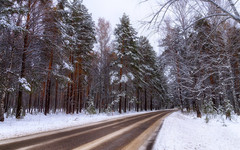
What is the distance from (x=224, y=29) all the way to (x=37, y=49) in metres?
14.8

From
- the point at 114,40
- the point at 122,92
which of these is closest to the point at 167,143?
the point at 122,92

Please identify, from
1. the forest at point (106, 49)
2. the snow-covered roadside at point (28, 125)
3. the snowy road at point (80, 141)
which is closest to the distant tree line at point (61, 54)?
the forest at point (106, 49)

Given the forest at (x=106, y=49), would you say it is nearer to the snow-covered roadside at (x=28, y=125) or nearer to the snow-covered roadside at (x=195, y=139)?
the snow-covered roadside at (x=28, y=125)

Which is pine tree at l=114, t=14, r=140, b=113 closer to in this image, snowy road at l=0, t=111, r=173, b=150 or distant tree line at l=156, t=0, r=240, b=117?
distant tree line at l=156, t=0, r=240, b=117

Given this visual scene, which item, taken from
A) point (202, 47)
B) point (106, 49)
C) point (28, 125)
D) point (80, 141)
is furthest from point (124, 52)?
point (80, 141)

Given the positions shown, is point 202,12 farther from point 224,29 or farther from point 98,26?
point 98,26

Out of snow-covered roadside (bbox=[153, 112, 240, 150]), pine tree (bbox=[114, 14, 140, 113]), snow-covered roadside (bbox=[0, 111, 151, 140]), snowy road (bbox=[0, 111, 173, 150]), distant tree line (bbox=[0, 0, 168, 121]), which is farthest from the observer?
pine tree (bbox=[114, 14, 140, 113])

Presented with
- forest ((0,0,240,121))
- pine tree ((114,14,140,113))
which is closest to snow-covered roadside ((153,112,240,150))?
forest ((0,0,240,121))

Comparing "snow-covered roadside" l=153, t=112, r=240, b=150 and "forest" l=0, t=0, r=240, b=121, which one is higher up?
"forest" l=0, t=0, r=240, b=121

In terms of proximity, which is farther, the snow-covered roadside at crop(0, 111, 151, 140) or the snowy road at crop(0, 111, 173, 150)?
the snow-covered roadside at crop(0, 111, 151, 140)

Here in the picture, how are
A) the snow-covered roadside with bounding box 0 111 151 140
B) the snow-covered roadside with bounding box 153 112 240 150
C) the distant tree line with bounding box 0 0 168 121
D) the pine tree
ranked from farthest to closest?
the pine tree → the distant tree line with bounding box 0 0 168 121 → the snow-covered roadside with bounding box 0 111 151 140 → the snow-covered roadside with bounding box 153 112 240 150

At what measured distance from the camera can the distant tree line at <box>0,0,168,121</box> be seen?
8922 mm

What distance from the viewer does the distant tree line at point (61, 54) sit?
8.92 meters

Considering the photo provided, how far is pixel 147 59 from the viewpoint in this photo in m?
32.4
